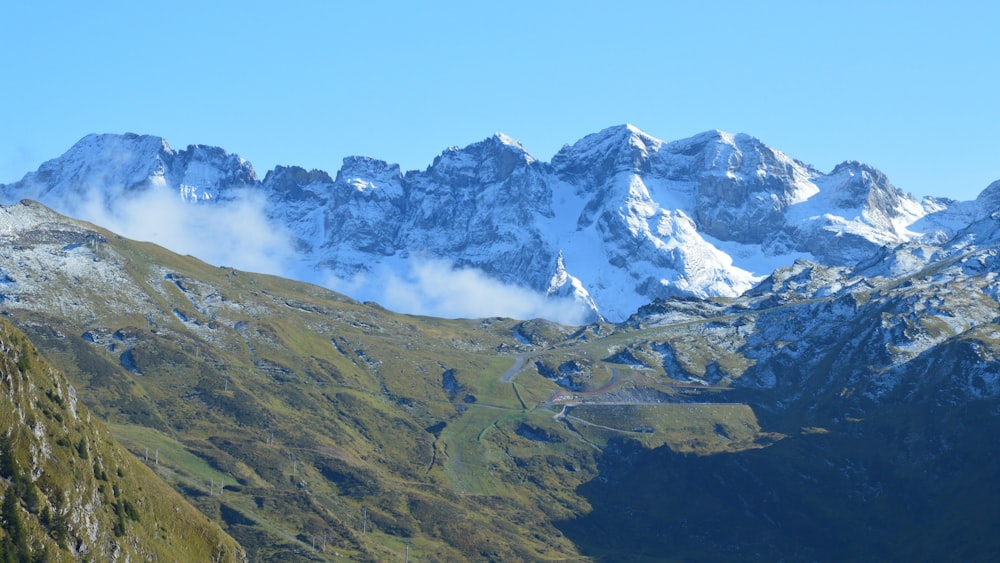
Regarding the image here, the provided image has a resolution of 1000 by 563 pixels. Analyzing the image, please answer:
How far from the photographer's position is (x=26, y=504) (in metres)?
200

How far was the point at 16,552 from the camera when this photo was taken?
192 metres

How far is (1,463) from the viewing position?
199 metres

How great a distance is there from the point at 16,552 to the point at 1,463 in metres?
14.0

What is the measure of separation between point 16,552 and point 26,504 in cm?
941

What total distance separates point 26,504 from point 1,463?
6.65m
